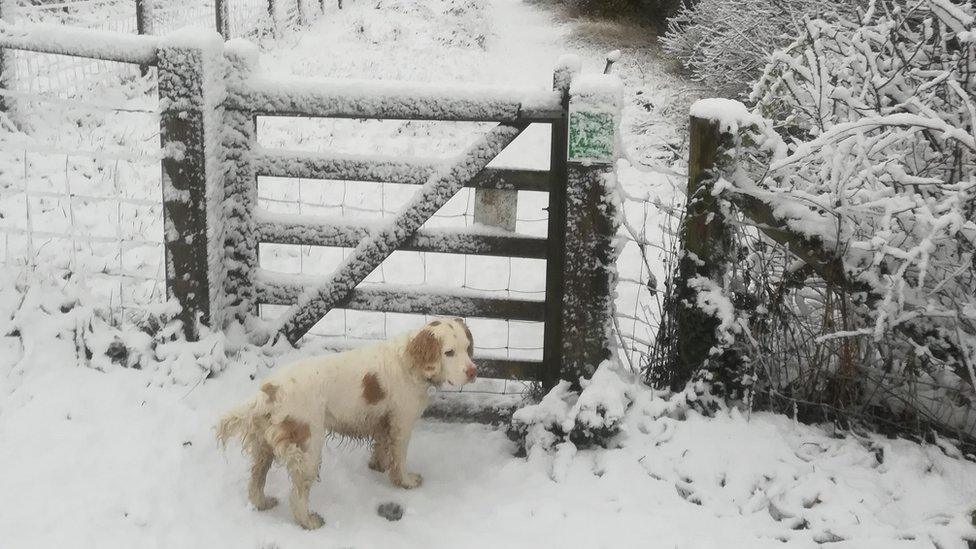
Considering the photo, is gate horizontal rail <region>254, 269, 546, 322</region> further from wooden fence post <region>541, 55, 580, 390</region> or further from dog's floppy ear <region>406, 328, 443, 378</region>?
dog's floppy ear <region>406, 328, 443, 378</region>

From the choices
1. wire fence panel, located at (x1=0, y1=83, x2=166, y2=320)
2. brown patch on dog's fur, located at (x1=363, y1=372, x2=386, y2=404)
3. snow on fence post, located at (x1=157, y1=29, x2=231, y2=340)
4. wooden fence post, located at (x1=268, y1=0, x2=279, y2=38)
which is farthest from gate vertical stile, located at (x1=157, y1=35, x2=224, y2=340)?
wooden fence post, located at (x1=268, y1=0, x2=279, y2=38)

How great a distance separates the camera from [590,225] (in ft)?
14.2

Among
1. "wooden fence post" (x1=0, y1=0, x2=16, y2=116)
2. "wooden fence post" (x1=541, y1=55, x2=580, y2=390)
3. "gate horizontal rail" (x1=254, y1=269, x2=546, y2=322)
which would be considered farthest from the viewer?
"wooden fence post" (x1=0, y1=0, x2=16, y2=116)

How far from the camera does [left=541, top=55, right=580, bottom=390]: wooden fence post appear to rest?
14.0ft

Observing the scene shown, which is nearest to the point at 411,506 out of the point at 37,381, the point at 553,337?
the point at 553,337

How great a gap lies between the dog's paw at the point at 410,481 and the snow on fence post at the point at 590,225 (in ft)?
3.13

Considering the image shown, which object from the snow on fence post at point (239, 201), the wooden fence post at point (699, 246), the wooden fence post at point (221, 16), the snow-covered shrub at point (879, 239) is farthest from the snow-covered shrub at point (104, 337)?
the wooden fence post at point (221, 16)

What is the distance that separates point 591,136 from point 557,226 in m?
0.51

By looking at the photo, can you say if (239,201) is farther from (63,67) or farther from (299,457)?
(63,67)

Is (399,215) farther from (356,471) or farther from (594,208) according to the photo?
(356,471)

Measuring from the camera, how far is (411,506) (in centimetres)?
392

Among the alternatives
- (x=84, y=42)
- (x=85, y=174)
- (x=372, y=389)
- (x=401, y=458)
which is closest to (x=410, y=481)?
(x=401, y=458)

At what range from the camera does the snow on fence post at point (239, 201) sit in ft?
14.8

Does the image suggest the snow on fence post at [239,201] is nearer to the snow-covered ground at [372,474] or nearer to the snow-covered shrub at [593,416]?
the snow-covered ground at [372,474]
